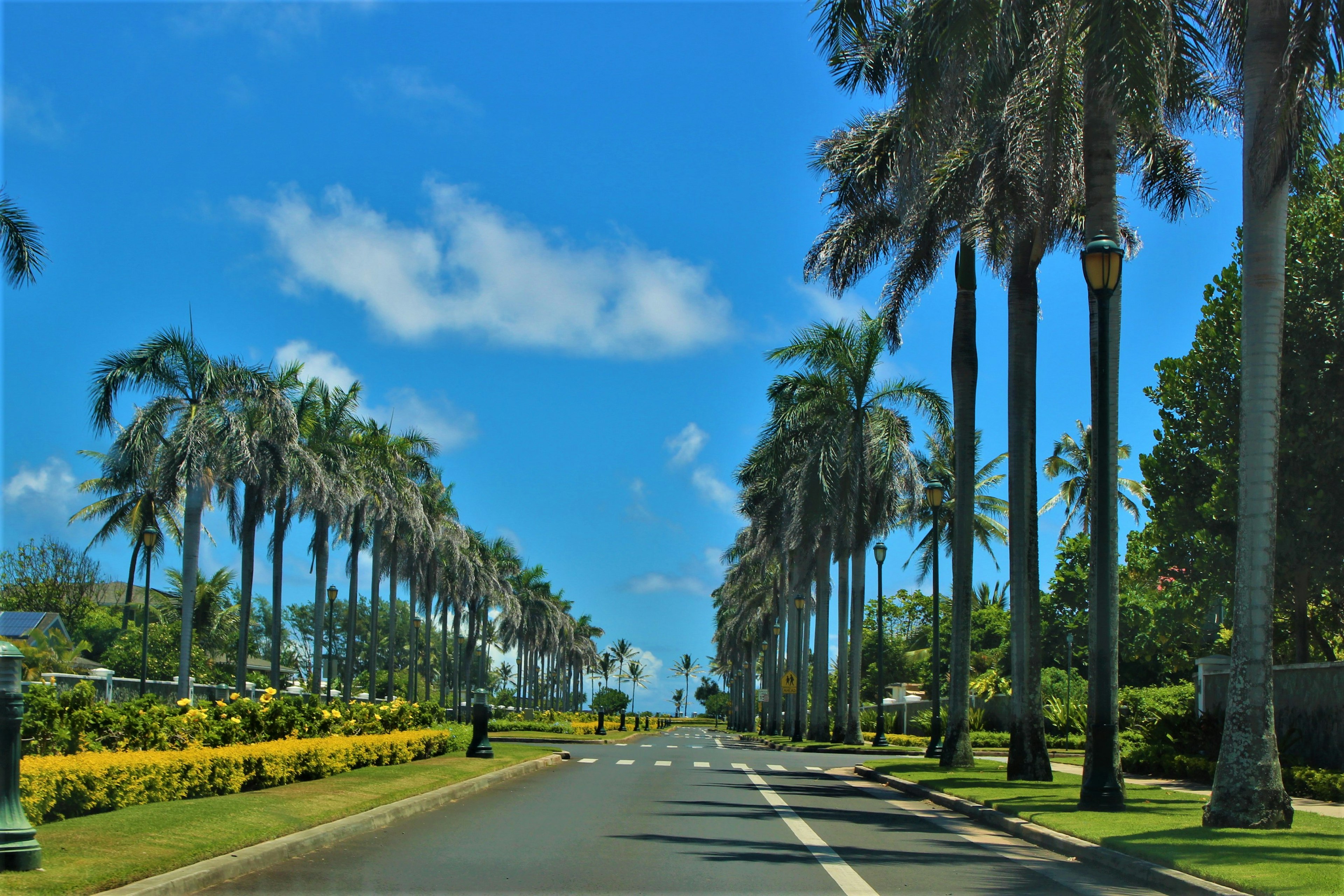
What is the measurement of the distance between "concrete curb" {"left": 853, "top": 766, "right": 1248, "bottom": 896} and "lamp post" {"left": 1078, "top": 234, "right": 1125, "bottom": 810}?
1.52 m

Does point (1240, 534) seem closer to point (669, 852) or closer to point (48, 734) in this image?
point (669, 852)

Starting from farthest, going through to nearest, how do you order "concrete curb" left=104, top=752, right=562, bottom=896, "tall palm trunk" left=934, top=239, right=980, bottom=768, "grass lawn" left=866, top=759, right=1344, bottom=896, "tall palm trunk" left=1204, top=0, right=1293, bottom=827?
"tall palm trunk" left=934, top=239, right=980, bottom=768 < "tall palm trunk" left=1204, top=0, right=1293, bottom=827 < "grass lawn" left=866, top=759, right=1344, bottom=896 < "concrete curb" left=104, top=752, right=562, bottom=896

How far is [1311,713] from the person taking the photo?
22.5 metres

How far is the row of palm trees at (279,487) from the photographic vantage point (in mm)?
37500

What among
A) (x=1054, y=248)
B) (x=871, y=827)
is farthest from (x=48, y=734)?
(x=1054, y=248)

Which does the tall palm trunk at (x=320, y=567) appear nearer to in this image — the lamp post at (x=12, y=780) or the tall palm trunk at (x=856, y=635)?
the tall palm trunk at (x=856, y=635)

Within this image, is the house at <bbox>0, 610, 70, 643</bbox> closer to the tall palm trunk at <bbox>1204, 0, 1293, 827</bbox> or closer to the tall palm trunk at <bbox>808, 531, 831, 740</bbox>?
the tall palm trunk at <bbox>808, 531, 831, 740</bbox>

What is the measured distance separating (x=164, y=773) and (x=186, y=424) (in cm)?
2769

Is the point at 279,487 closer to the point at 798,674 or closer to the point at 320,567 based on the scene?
the point at 320,567

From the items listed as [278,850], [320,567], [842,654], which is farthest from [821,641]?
[278,850]

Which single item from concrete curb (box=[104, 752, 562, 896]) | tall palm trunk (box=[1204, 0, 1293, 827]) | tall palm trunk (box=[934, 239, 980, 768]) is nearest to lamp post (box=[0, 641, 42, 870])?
concrete curb (box=[104, 752, 562, 896])

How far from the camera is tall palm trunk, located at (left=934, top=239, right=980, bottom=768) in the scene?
26391mm

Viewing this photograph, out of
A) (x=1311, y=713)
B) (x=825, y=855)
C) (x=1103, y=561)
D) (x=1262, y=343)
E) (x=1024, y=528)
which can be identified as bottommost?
(x=825, y=855)

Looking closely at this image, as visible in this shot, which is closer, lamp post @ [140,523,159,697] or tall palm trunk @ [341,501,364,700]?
lamp post @ [140,523,159,697]
